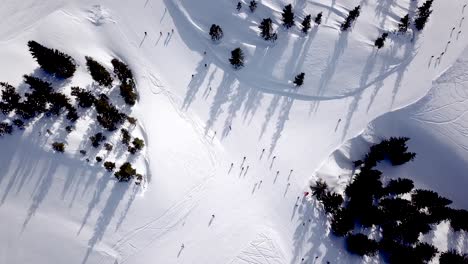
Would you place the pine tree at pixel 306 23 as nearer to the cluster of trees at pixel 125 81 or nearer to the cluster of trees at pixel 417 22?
the cluster of trees at pixel 417 22

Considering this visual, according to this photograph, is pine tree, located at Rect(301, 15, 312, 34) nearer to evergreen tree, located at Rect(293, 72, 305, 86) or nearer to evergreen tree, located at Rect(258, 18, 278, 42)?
evergreen tree, located at Rect(258, 18, 278, 42)

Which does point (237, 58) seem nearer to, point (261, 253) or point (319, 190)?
point (319, 190)

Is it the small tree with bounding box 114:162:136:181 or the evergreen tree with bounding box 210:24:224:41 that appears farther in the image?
the evergreen tree with bounding box 210:24:224:41

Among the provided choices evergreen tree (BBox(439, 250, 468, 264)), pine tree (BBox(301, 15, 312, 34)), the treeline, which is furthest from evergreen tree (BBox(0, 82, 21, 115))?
evergreen tree (BBox(439, 250, 468, 264))

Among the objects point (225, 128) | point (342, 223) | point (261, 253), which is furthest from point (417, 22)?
point (261, 253)

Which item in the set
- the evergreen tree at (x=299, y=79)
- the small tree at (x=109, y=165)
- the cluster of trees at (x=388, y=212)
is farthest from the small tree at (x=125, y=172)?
the evergreen tree at (x=299, y=79)

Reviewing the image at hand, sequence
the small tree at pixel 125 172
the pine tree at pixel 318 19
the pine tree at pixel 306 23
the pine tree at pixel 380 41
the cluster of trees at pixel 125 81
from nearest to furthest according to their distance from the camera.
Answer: the small tree at pixel 125 172
the cluster of trees at pixel 125 81
the pine tree at pixel 306 23
the pine tree at pixel 380 41
the pine tree at pixel 318 19

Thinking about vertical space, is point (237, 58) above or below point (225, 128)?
above
